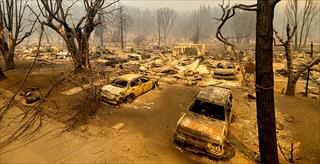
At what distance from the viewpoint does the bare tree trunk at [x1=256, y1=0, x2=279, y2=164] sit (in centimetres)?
414

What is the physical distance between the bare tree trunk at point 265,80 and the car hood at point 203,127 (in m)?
1.25

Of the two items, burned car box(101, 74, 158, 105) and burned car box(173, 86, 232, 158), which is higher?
burned car box(101, 74, 158, 105)

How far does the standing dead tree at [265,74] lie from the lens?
414cm

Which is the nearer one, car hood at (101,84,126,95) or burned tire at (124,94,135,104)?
car hood at (101,84,126,95)

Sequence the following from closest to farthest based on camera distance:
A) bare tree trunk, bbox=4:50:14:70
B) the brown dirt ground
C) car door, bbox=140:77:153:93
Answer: the brown dirt ground < car door, bbox=140:77:153:93 < bare tree trunk, bbox=4:50:14:70

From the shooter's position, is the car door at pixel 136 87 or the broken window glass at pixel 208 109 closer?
the broken window glass at pixel 208 109

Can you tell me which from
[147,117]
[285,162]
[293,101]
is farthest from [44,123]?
[293,101]

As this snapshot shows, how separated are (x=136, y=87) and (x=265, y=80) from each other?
23.7 feet

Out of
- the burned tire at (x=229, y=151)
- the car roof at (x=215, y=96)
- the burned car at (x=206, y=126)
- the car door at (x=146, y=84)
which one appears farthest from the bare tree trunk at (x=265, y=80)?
the car door at (x=146, y=84)

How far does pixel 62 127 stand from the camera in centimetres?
734

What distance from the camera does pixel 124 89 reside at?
9672 millimetres

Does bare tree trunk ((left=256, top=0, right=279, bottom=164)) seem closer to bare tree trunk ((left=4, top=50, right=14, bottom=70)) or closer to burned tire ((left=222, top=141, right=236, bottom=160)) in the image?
burned tire ((left=222, top=141, right=236, bottom=160))

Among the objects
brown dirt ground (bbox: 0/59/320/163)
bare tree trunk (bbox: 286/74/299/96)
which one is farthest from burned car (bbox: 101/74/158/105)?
bare tree trunk (bbox: 286/74/299/96)

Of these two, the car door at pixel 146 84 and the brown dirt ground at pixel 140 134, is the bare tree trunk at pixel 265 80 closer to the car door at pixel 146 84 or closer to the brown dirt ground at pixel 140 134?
the brown dirt ground at pixel 140 134
